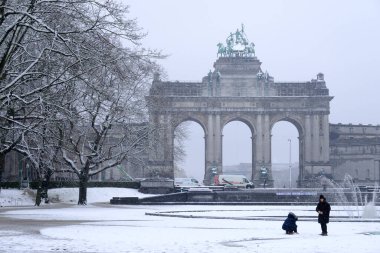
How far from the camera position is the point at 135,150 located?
49031 millimetres

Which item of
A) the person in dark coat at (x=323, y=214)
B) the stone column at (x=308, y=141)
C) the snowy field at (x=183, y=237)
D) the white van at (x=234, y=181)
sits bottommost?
the snowy field at (x=183, y=237)

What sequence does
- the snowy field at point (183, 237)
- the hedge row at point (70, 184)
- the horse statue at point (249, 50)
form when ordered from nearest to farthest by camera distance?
1. the snowy field at point (183, 237)
2. the hedge row at point (70, 184)
3. the horse statue at point (249, 50)

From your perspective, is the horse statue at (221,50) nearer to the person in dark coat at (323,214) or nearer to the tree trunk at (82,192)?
the tree trunk at (82,192)

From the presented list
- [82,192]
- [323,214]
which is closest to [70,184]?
[82,192]

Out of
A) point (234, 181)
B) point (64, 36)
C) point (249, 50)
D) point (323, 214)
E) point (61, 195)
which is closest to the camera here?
point (64, 36)

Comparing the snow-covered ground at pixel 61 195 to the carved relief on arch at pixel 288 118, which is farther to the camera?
the carved relief on arch at pixel 288 118

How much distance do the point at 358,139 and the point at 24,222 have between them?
84.5m

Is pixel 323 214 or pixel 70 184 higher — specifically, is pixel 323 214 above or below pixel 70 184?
below

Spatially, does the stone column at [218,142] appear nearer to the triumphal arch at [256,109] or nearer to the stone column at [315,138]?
the triumphal arch at [256,109]

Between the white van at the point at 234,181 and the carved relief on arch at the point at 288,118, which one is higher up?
the carved relief on arch at the point at 288,118

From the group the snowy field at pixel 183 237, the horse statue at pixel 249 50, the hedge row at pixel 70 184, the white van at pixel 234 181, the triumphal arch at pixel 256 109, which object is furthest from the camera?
the horse statue at pixel 249 50

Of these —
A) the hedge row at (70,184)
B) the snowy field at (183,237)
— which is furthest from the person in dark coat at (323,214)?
the hedge row at (70,184)

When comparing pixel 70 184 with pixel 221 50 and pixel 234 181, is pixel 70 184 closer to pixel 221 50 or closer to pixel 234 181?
pixel 234 181

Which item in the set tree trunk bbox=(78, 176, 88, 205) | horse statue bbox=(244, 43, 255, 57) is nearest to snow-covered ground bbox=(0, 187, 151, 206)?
tree trunk bbox=(78, 176, 88, 205)
